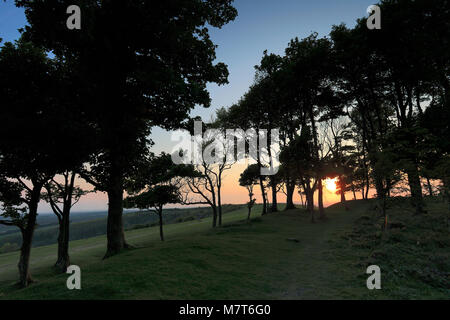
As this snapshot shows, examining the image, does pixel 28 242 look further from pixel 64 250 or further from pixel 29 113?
pixel 29 113

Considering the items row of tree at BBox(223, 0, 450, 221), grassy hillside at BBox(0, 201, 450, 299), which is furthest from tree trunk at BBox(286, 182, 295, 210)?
grassy hillside at BBox(0, 201, 450, 299)

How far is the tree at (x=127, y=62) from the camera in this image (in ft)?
36.7

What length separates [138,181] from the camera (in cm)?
2183

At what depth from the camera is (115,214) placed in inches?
566

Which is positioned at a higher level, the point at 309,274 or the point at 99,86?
the point at 99,86

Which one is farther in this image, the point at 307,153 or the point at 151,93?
the point at 307,153

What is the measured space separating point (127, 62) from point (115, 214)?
392 inches

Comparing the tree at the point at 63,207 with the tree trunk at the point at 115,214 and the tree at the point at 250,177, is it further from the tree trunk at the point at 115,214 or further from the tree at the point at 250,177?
the tree at the point at 250,177

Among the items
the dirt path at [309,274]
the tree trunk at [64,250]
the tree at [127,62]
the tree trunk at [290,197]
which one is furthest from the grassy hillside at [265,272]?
the tree trunk at [290,197]

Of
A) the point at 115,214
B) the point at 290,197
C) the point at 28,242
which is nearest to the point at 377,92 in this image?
the point at 290,197

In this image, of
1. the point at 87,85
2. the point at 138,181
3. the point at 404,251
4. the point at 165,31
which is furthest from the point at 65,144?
the point at 404,251
